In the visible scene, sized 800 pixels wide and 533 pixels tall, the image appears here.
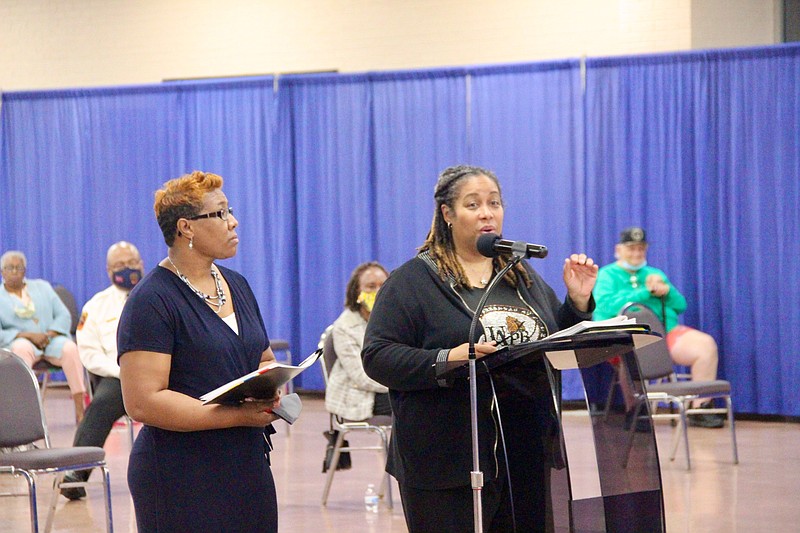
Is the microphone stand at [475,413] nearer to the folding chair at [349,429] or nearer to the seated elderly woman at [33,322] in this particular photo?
the folding chair at [349,429]

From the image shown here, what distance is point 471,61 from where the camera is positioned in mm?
10195

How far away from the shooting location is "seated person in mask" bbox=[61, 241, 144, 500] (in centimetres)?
626

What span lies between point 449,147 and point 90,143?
3729 millimetres

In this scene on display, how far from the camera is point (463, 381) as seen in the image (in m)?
3.05

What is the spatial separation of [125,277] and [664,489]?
3561 mm

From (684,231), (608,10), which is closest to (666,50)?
(608,10)

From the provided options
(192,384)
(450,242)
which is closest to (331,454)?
(450,242)

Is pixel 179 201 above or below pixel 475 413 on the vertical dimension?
above

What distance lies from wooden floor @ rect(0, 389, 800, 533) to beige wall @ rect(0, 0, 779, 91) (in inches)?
137

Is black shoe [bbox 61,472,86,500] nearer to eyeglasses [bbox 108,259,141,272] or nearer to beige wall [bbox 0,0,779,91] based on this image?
eyeglasses [bbox 108,259,141,272]

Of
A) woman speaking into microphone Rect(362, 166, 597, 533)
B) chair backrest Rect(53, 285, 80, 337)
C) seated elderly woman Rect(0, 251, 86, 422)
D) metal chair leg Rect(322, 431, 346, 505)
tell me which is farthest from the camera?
chair backrest Rect(53, 285, 80, 337)

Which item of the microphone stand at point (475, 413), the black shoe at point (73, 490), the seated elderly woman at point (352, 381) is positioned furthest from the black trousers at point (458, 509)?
the black shoe at point (73, 490)

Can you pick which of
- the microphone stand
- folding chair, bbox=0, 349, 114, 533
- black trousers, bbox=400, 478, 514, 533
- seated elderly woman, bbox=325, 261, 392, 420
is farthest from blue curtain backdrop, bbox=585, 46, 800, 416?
the microphone stand

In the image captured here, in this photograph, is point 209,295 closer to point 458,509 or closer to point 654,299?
point 458,509
